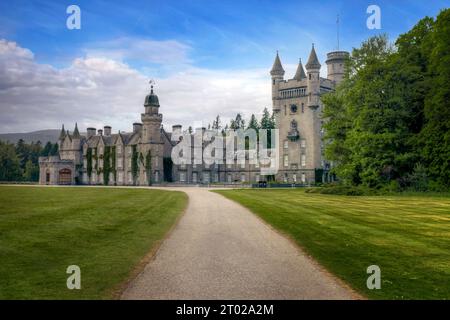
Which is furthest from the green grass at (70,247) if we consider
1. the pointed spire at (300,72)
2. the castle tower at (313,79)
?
the pointed spire at (300,72)

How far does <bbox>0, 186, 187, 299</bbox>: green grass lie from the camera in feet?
28.3

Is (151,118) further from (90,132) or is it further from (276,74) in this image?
(276,74)

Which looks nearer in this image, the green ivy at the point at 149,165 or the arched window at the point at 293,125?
the green ivy at the point at 149,165

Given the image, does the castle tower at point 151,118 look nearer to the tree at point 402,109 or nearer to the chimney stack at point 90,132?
the chimney stack at point 90,132

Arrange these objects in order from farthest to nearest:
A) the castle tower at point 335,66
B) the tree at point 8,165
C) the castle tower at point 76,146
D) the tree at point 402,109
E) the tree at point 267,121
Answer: the tree at point 267,121, the tree at point 8,165, the castle tower at point 76,146, the castle tower at point 335,66, the tree at point 402,109

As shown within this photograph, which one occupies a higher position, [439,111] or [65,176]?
[439,111]

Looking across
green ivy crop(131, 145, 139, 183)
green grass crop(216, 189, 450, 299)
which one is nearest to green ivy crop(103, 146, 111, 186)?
green ivy crop(131, 145, 139, 183)

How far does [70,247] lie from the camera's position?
12.6m

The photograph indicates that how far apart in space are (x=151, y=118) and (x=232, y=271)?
65.7 meters

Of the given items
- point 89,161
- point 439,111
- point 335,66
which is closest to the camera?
point 439,111

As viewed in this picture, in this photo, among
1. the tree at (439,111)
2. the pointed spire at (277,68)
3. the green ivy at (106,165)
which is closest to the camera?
the tree at (439,111)

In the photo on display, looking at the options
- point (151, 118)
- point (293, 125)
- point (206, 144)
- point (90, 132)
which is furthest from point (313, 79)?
point (90, 132)

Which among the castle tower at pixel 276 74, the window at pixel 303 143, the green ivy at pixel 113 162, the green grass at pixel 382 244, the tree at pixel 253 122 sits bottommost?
the green grass at pixel 382 244

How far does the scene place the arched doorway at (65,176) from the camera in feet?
273
